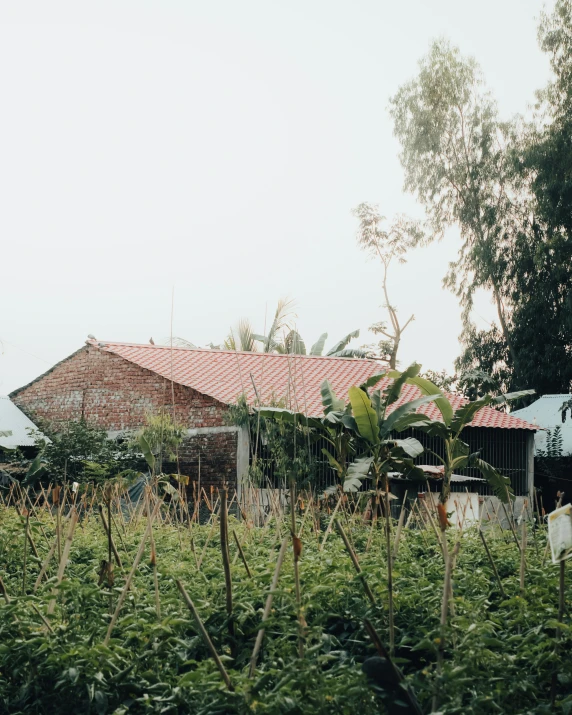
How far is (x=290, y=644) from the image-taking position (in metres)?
3.37

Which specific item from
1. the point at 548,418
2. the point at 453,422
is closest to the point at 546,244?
the point at 548,418

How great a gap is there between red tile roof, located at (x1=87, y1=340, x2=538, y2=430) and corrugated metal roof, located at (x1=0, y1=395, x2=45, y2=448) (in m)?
2.75

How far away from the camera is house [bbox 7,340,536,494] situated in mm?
18219

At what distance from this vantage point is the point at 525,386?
84.2 feet

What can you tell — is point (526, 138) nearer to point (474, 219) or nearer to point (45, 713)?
point (474, 219)

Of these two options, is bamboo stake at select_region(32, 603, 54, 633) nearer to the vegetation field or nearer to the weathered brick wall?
the vegetation field

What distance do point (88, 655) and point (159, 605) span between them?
646 mm

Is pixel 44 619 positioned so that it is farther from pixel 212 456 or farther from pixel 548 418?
pixel 548 418

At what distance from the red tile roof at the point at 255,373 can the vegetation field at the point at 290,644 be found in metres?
13.6

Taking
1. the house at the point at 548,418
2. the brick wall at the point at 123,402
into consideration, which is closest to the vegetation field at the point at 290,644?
the brick wall at the point at 123,402

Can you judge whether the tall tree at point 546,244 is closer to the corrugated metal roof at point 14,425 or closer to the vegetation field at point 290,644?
the corrugated metal roof at point 14,425

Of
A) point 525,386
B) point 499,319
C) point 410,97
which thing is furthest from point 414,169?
point 525,386

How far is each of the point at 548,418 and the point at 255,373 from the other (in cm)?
838

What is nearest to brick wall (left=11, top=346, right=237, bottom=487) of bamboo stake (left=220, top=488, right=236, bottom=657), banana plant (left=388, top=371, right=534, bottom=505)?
banana plant (left=388, top=371, right=534, bottom=505)
